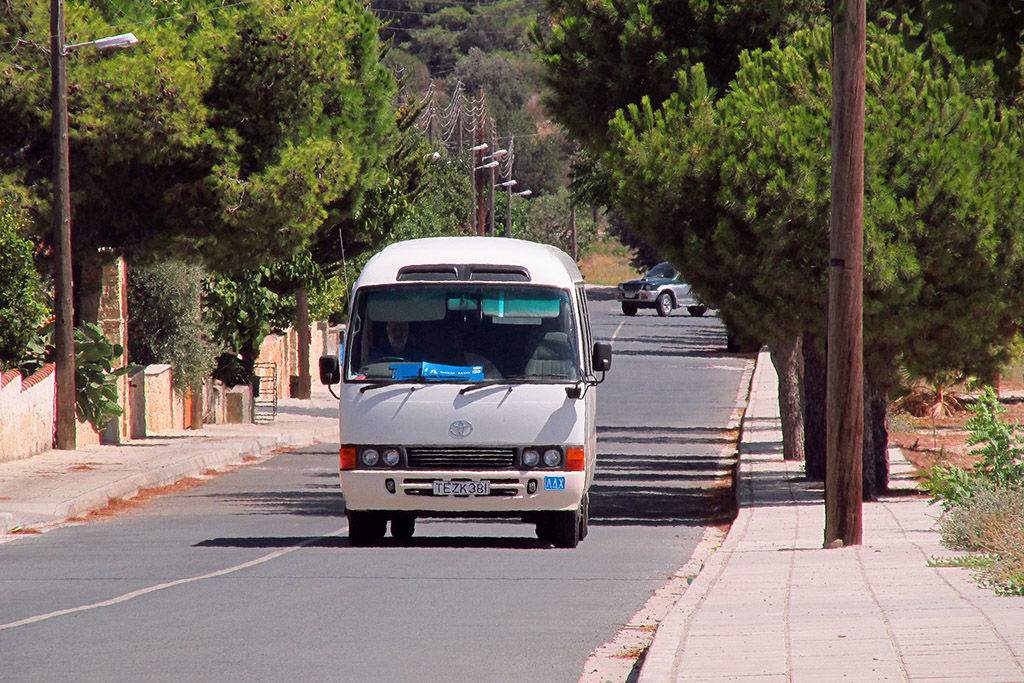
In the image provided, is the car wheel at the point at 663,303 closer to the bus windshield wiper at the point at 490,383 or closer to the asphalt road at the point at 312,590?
the asphalt road at the point at 312,590

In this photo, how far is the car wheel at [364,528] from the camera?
14.0 metres

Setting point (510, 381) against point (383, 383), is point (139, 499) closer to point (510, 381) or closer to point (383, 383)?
point (383, 383)

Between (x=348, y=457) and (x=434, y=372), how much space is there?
1049 mm

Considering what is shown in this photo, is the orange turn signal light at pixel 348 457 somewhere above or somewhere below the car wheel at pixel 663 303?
below

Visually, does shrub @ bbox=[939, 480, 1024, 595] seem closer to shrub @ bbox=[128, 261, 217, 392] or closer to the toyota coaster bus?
the toyota coaster bus

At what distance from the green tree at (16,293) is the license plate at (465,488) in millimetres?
11985

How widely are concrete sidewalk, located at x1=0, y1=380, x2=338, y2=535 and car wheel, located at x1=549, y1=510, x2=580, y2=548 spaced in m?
6.17

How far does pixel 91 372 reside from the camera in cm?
2555

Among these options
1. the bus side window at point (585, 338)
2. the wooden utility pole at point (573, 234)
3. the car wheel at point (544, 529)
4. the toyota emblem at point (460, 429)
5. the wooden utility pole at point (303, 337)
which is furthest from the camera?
the wooden utility pole at point (573, 234)

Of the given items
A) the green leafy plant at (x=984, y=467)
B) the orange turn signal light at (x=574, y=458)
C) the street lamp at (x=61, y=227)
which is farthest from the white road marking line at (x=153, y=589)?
the street lamp at (x=61, y=227)

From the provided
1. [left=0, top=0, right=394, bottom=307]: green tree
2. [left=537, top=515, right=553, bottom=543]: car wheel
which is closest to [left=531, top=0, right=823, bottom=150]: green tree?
[left=0, top=0, right=394, bottom=307]: green tree

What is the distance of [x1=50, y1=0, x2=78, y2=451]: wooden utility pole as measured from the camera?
23031 mm

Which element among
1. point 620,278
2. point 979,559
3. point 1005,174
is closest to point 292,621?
Answer: point 979,559

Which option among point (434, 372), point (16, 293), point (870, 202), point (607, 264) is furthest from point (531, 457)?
point (607, 264)
